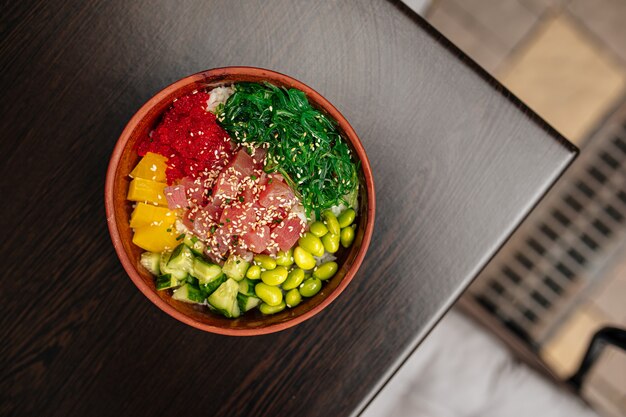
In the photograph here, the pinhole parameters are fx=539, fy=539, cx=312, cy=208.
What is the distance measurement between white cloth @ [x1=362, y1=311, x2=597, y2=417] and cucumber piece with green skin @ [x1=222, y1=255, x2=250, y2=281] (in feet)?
3.51

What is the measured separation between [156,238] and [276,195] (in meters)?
0.33

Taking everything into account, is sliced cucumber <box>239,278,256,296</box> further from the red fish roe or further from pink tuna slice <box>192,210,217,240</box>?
the red fish roe

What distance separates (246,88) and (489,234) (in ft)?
2.81

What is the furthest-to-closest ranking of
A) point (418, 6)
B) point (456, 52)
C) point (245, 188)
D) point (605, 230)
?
point (605, 230) → point (418, 6) → point (456, 52) → point (245, 188)

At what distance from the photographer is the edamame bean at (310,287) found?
1.45m

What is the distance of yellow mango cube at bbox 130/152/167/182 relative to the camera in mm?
1366

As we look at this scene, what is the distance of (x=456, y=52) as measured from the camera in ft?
5.29

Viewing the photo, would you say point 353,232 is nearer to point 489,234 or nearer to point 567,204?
point 489,234


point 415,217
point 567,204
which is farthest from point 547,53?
point 415,217

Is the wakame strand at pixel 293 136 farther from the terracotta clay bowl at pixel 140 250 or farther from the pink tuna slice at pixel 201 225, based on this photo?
the pink tuna slice at pixel 201 225

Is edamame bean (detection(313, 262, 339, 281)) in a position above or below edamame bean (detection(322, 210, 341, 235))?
below

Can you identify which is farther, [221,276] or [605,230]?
[605,230]

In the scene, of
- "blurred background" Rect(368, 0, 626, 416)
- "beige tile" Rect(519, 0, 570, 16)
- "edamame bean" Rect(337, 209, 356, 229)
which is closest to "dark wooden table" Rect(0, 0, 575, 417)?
"edamame bean" Rect(337, 209, 356, 229)

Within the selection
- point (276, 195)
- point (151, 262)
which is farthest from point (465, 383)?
point (151, 262)
